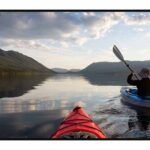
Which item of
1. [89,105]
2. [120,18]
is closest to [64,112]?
[89,105]

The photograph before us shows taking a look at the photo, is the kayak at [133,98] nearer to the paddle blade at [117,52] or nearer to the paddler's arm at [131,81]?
the paddler's arm at [131,81]

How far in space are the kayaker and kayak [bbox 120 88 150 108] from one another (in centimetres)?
10

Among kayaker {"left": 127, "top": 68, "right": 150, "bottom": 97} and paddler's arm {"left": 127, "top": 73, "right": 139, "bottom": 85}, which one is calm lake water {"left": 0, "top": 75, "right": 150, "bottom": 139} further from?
paddler's arm {"left": 127, "top": 73, "right": 139, "bottom": 85}

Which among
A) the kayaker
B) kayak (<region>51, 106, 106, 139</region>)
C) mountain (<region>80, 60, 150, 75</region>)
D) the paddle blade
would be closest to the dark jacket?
the kayaker

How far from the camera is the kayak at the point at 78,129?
16.6ft

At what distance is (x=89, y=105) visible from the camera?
21.2ft

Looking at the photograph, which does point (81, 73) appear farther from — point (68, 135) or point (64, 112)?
point (68, 135)

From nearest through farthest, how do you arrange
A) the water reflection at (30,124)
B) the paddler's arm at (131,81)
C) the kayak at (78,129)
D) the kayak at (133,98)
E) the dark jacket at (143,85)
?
the kayak at (78,129) → the water reflection at (30,124) → the paddler's arm at (131,81) → the dark jacket at (143,85) → the kayak at (133,98)

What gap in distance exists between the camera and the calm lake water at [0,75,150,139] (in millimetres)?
5656

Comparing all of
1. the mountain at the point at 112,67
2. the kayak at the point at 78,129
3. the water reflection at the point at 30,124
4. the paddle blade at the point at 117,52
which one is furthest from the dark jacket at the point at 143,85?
the water reflection at the point at 30,124

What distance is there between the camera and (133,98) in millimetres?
7441

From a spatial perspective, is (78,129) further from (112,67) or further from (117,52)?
(112,67)

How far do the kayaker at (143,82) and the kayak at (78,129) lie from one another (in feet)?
3.45

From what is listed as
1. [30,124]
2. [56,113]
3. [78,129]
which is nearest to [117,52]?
[78,129]
